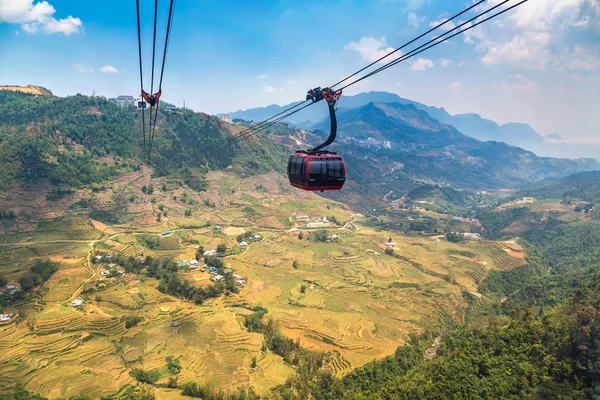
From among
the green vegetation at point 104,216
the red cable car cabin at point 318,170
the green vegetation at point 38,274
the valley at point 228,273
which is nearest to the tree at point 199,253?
the valley at point 228,273

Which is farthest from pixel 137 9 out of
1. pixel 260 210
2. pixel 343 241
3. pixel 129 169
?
pixel 129 169

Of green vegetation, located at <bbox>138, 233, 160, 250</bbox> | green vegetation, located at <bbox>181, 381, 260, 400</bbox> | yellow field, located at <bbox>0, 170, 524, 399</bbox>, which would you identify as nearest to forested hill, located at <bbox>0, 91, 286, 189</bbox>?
yellow field, located at <bbox>0, 170, 524, 399</bbox>

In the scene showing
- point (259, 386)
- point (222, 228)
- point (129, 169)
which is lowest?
point (259, 386)

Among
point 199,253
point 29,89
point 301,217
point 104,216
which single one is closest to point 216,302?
point 199,253

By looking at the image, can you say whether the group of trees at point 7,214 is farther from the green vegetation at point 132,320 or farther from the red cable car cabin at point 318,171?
the red cable car cabin at point 318,171

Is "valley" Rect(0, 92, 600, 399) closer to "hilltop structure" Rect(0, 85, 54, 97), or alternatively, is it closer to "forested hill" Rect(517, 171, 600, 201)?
"forested hill" Rect(517, 171, 600, 201)

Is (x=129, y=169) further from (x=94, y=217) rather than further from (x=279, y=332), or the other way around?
(x=279, y=332)
